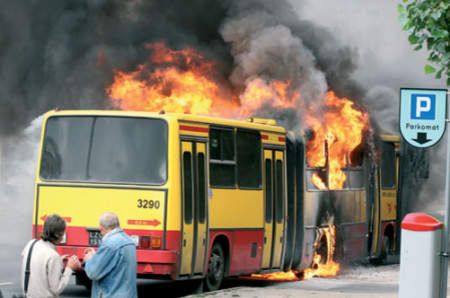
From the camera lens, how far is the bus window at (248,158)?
20.4m

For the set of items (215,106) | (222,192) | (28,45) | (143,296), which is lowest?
(143,296)

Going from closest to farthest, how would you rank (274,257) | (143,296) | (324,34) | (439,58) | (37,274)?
(37,274), (439,58), (143,296), (274,257), (324,34)

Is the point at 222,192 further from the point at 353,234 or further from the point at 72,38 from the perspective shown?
the point at 72,38

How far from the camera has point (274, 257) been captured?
2175 centimetres

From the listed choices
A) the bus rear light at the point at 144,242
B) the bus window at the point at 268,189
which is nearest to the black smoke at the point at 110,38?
the bus window at the point at 268,189

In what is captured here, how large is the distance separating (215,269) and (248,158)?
6.72 ft

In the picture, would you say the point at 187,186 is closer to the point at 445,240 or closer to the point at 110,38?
the point at 445,240

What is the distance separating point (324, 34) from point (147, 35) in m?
4.80

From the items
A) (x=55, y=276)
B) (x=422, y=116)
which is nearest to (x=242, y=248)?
(x=422, y=116)

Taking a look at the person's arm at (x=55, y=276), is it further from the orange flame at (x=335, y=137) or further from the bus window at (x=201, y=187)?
the orange flame at (x=335, y=137)

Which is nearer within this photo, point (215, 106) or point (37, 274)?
point (37, 274)

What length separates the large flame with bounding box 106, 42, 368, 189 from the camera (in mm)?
25031

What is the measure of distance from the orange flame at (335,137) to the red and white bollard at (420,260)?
1211cm

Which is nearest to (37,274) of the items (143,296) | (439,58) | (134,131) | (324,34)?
(439,58)
